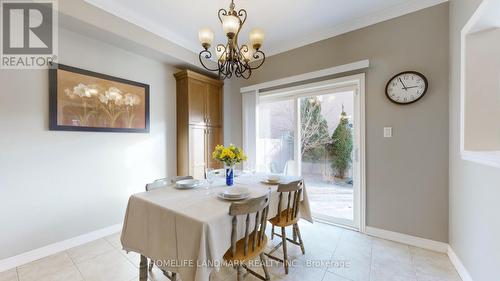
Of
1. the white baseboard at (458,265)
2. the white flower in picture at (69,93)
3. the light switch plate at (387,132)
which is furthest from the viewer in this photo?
the light switch plate at (387,132)

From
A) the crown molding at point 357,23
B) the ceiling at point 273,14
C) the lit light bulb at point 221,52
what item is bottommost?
the lit light bulb at point 221,52

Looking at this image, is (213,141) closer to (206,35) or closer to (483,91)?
(206,35)

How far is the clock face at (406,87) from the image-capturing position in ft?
7.22

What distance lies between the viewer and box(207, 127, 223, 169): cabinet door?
3.57 metres

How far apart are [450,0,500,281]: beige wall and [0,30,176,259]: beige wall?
3644 millimetres

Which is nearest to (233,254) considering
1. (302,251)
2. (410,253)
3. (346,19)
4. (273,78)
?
(302,251)

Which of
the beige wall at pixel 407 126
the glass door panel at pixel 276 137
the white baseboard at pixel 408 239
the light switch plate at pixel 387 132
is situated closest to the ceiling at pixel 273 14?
the beige wall at pixel 407 126

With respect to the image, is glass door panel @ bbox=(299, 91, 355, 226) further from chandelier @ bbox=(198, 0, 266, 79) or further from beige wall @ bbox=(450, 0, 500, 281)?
chandelier @ bbox=(198, 0, 266, 79)

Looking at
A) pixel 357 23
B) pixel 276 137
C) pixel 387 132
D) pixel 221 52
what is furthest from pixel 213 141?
pixel 357 23

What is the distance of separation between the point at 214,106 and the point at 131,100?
136 cm

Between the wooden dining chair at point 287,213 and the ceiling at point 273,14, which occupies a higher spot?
the ceiling at point 273,14

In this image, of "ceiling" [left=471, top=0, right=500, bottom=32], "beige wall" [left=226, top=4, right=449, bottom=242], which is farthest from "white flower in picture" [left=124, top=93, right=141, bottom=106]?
"ceiling" [left=471, top=0, right=500, bottom=32]

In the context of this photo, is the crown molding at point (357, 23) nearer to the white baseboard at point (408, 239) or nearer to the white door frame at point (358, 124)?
the white door frame at point (358, 124)

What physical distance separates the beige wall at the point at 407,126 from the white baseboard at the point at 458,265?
16 cm
